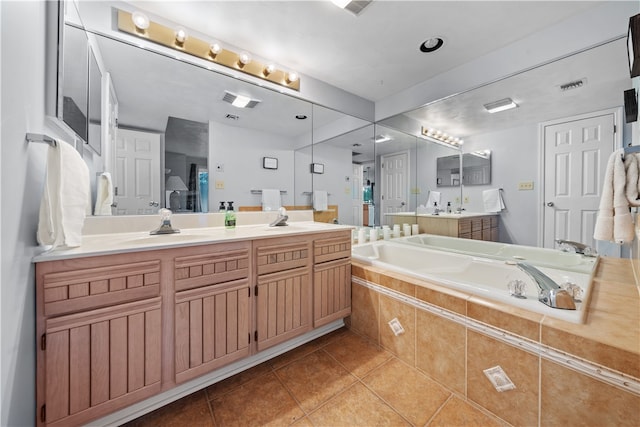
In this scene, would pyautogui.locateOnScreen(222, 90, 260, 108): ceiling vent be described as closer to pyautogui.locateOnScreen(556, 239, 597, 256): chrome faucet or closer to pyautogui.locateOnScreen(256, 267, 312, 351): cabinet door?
pyautogui.locateOnScreen(256, 267, 312, 351): cabinet door

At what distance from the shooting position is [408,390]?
136cm

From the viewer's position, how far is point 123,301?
1038 mm

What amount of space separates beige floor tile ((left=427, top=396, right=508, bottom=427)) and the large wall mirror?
4.18ft

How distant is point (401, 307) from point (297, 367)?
81cm

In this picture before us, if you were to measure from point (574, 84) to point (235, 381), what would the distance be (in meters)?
2.96

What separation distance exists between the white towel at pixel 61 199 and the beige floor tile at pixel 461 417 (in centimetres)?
186

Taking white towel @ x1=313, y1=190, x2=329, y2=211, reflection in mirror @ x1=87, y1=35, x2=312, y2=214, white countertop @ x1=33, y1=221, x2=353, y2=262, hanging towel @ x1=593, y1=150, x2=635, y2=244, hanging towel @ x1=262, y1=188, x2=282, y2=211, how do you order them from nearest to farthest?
white countertop @ x1=33, y1=221, x2=353, y2=262, hanging towel @ x1=593, y1=150, x2=635, y2=244, reflection in mirror @ x1=87, y1=35, x2=312, y2=214, hanging towel @ x1=262, y1=188, x2=282, y2=211, white towel @ x1=313, y1=190, x2=329, y2=211

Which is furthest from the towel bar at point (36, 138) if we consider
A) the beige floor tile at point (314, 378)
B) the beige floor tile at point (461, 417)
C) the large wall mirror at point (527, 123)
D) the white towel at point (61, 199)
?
the large wall mirror at point (527, 123)

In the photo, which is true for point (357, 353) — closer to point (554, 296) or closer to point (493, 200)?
point (554, 296)

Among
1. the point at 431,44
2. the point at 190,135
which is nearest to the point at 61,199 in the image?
the point at 190,135

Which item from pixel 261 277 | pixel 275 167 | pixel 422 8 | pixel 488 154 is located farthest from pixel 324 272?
pixel 422 8

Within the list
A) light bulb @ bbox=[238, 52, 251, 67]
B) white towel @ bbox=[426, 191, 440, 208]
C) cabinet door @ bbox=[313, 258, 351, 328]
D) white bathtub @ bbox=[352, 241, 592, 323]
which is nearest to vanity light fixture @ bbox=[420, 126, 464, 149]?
white towel @ bbox=[426, 191, 440, 208]

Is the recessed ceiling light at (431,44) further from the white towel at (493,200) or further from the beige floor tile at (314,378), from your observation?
the beige floor tile at (314,378)

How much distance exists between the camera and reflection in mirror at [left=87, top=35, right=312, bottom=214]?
1.54m
